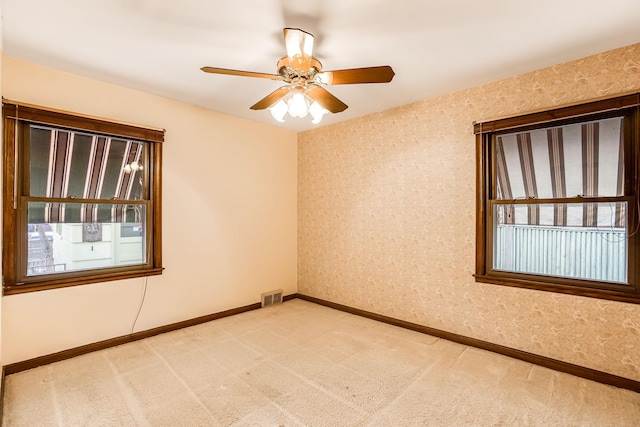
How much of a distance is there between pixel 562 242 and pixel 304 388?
2.54m

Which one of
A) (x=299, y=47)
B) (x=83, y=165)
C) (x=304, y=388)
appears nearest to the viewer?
(x=299, y=47)

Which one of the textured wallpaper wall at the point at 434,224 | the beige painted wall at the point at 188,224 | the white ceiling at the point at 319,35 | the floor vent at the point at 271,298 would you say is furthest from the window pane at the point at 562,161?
the floor vent at the point at 271,298

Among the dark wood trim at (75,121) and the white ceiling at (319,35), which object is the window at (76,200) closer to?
the dark wood trim at (75,121)

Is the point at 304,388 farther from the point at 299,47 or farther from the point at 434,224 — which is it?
the point at 299,47

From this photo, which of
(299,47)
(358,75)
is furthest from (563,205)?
(299,47)

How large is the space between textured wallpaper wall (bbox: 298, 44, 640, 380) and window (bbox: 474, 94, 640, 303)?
4.4 inches

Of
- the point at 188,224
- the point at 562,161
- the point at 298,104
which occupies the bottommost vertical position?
the point at 188,224

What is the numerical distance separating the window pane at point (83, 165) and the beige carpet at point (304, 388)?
1475 mm

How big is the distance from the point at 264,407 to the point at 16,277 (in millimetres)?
2215

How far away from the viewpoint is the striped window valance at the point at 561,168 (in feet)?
7.94

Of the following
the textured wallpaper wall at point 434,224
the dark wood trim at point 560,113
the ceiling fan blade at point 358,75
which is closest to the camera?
the ceiling fan blade at point 358,75

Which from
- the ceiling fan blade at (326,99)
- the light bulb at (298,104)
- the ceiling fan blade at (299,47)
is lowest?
the light bulb at (298,104)

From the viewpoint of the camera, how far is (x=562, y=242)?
2.73 meters

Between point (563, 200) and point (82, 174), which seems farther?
point (82, 174)
